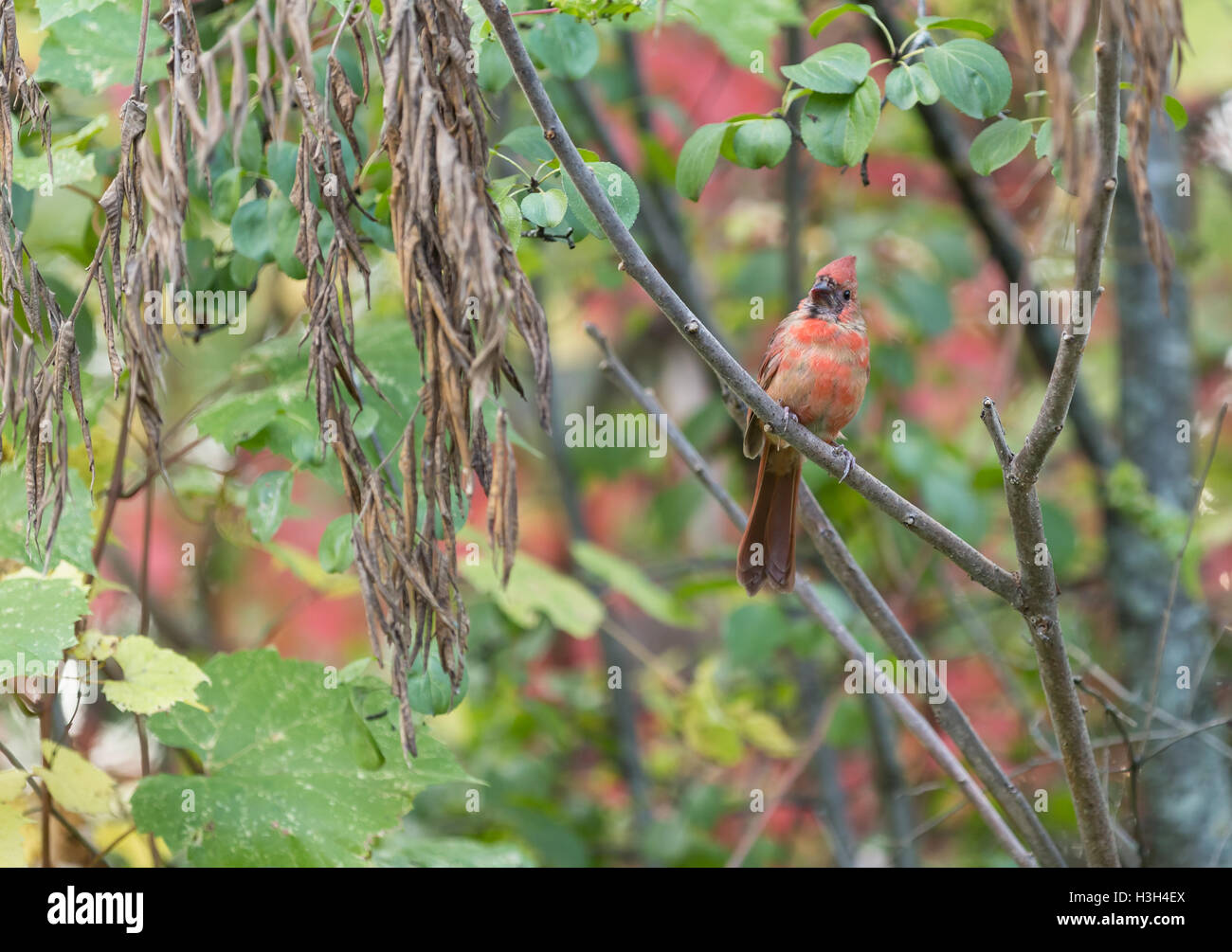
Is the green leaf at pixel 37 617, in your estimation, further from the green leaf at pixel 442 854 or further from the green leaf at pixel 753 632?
the green leaf at pixel 753 632

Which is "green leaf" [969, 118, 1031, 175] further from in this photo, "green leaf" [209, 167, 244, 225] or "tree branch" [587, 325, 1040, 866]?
"green leaf" [209, 167, 244, 225]

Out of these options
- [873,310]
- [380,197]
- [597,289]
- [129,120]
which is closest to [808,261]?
[873,310]

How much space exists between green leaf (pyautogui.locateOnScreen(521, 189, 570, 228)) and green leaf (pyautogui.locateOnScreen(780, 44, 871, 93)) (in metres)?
0.42

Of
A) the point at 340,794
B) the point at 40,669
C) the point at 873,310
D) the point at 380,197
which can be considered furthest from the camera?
the point at 873,310

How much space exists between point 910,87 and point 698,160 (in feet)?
1.10

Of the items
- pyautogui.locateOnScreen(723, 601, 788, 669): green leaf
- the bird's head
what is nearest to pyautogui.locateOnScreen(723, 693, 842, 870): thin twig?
pyautogui.locateOnScreen(723, 601, 788, 669): green leaf

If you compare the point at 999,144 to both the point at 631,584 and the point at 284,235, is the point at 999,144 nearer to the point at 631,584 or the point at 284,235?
the point at 284,235

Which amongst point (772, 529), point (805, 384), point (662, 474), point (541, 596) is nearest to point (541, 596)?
point (541, 596)

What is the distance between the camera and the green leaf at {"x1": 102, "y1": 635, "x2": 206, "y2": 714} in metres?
1.84

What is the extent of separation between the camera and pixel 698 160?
181 cm

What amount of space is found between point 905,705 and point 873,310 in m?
2.48

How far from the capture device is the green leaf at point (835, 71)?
5.54 ft
